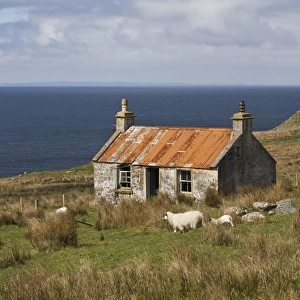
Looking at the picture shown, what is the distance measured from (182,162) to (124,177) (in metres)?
2.92

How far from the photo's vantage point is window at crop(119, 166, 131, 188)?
2717 centimetres

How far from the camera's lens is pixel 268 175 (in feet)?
91.9

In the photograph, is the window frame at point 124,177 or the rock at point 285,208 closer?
the rock at point 285,208

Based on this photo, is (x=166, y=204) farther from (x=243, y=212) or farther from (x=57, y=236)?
(x=57, y=236)

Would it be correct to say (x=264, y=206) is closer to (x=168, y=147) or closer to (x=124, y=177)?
(x=168, y=147)

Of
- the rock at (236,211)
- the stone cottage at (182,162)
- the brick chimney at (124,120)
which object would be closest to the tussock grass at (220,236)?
the rock at (236,211)

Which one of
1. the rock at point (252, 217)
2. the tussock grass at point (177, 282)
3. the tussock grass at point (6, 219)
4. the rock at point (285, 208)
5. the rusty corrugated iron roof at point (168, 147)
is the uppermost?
the rusty corrugated iron roof at point (168, 147)

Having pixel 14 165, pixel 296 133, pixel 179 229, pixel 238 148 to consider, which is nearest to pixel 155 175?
pixel 238 148

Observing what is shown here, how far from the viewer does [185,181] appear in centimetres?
2558

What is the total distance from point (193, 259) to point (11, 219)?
1193 cm

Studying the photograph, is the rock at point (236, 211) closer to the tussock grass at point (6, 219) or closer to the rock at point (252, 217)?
the rock at point (252, 217)

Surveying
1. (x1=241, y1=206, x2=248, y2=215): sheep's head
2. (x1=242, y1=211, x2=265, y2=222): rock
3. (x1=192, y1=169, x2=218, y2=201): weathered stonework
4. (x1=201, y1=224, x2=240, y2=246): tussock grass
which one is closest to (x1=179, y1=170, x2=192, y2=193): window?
(x1=192, y1=169, x2=218, y2=201): weathered stonework

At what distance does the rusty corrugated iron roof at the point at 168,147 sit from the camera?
25.8 m

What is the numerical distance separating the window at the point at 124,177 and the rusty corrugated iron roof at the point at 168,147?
0.43 m
